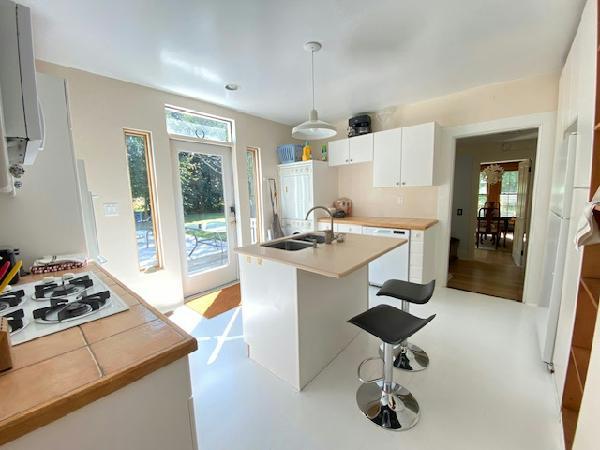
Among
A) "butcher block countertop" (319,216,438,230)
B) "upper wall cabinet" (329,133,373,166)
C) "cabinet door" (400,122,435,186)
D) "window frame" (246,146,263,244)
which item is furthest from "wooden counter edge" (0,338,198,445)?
"upper wall cabinet" (329,133,373,166)

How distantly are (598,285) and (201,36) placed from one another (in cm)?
287

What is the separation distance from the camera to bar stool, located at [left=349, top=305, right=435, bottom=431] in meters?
1.47

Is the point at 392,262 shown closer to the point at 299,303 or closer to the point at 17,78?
the point at 299,303

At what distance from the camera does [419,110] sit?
347cm

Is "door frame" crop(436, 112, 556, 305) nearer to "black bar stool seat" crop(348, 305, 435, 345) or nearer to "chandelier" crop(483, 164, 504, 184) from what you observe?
"black bar stool seat" crop(348, 305, 435, 345)

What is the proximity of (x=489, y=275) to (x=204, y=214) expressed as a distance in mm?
4384

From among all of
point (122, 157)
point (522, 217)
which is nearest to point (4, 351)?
point (122, 157)

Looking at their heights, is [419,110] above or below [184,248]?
above

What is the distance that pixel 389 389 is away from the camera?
165 centimetres

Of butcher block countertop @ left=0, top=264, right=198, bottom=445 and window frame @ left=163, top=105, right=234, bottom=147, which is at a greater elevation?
window frame @ left=163, top=105, right=234, bottom=147

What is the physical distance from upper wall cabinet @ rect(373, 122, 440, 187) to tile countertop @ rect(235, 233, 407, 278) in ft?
4.61

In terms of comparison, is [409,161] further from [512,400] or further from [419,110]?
[512,400]

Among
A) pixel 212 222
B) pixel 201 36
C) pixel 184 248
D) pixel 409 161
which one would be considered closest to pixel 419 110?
pixel 409 161

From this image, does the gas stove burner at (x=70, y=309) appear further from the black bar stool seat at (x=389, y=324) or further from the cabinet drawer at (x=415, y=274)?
the cabinet drawer at (x=415, y=274)
